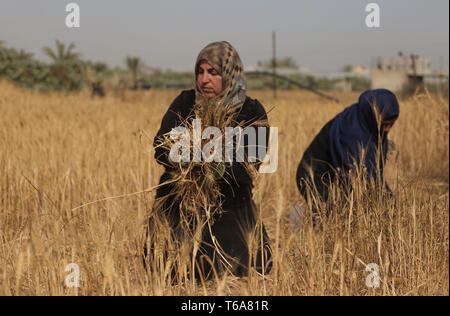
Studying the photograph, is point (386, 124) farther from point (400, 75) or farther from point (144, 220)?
point (400, 75)

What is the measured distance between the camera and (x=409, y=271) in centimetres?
166

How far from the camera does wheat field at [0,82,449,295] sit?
1411 mm

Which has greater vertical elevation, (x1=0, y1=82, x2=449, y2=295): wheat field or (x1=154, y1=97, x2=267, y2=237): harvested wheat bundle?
(x1=154, y1=97, x2=267, y2=237): harvested wheat bundle

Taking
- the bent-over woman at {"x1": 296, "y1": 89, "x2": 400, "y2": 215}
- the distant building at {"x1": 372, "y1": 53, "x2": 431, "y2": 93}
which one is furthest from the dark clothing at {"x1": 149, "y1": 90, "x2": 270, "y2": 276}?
the distant building at {"x1": 372, "y1": 53, "x2": 431, "y2": 93}

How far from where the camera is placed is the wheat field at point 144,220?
4.63 feet

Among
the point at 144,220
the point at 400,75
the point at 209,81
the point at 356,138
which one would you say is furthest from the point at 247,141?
the point at 400,75

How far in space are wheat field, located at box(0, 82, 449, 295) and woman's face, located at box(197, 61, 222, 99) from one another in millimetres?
281

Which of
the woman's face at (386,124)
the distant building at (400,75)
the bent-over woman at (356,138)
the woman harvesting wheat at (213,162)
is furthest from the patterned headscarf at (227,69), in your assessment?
the distant building at (400,75)

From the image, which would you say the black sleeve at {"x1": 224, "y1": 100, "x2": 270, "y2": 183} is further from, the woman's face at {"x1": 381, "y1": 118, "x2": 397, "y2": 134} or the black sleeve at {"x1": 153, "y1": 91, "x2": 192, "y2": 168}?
the woman's face at {"x1": 381, "y1": 118, "x2": 397, "y2": 134}

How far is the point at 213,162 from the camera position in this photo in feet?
5.02

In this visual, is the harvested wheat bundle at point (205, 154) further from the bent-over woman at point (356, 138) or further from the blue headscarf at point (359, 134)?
the blue headscarf at point (359, 134)

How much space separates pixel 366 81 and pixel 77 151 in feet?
117
